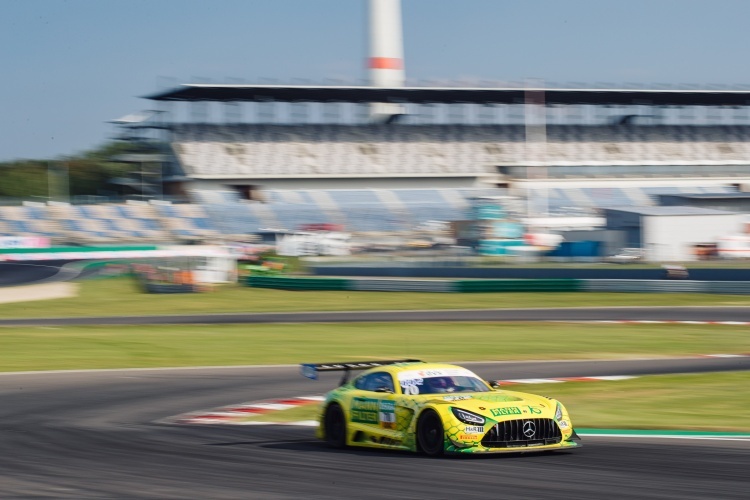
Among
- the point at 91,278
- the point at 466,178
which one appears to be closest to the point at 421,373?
the point at 91,278

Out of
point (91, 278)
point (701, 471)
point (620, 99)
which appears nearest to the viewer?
point (701, 471)

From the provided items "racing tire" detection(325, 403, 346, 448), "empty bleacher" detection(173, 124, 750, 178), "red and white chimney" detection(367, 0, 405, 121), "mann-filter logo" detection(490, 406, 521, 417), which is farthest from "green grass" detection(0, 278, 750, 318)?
"red and white chimney" detection(367, 0, 405, 121)

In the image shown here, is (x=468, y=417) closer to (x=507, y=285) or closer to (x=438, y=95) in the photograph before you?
(x=507, y=285)

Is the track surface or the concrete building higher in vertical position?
the concrete building

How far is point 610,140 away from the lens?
7788 centimetres

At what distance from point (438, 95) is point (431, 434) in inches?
2527

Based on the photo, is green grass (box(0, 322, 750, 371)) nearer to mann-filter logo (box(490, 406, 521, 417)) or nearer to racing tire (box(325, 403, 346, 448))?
racing tire (box(325, 403, 346, 448))

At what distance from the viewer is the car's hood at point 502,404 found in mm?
9336

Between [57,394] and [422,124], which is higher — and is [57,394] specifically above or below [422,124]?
below

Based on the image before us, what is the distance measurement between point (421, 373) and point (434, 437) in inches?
42.0

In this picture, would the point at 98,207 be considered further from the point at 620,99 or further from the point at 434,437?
the point at 434,437

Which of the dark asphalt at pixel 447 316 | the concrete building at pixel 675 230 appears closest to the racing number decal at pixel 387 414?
the dark asphalt at pixel 447 316

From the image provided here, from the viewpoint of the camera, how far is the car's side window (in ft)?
34.2

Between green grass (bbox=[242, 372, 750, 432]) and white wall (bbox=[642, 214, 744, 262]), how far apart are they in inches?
1233
